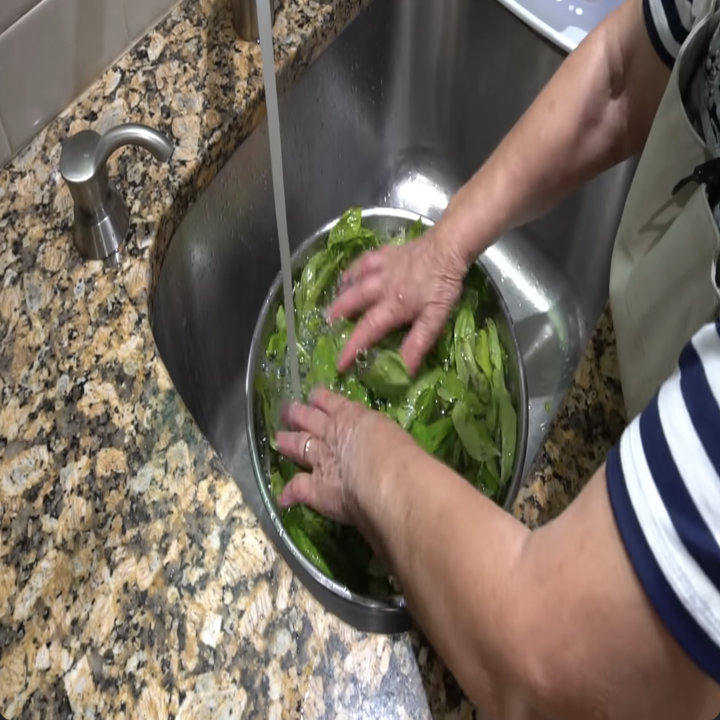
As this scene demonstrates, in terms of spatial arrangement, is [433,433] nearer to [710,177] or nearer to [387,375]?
[387,375]

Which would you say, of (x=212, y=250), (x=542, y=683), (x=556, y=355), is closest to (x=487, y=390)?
(x=556, y=355)

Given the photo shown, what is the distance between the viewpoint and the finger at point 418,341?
840mm

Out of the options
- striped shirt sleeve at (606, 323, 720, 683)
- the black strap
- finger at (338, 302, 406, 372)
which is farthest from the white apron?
finger at (338, 302, 406, 372)

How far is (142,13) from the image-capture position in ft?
2.63

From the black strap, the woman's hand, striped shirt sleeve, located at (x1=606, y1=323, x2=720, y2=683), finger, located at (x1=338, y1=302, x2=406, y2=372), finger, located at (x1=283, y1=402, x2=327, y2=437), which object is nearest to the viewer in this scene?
striped shirt sleeve, located at (x1=606, y1=323, x2=720, y2=683)

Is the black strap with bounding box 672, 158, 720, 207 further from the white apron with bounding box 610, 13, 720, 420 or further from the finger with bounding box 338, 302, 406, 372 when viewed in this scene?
the finger with bounding box 338, 302, 406, 372

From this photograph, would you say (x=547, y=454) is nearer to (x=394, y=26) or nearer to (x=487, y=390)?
(x=487, y=390)

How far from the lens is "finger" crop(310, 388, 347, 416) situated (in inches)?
28.5

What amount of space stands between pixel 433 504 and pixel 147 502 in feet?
0.73

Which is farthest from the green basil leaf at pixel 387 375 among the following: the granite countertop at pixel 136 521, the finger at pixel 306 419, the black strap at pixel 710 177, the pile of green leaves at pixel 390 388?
the black strap at pixel 710 177

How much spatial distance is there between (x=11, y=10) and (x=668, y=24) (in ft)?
1.77

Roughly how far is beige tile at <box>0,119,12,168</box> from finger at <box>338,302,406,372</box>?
384 mm

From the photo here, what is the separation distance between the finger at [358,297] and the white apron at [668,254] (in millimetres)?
273

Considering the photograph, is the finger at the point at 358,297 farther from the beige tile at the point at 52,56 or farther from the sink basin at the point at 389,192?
the beige tile at the point at 52,56
